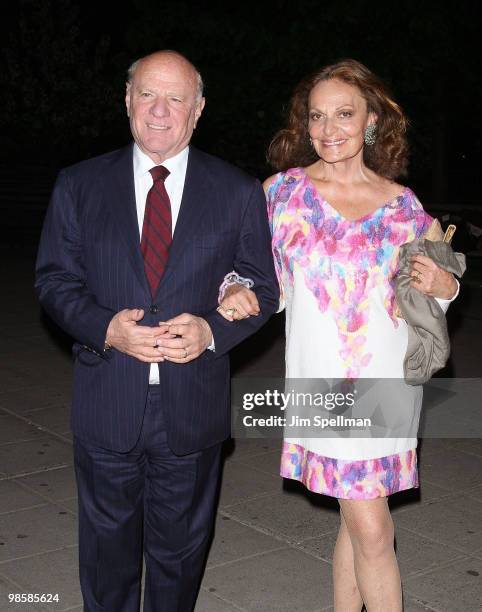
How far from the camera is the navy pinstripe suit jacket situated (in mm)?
3143

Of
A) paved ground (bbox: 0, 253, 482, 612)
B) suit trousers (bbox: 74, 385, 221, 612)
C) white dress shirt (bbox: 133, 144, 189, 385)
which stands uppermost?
white dress shirt (bbox: 133, 144, 189, 385)

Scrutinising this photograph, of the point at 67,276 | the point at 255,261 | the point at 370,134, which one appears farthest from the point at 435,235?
the point at 67,276

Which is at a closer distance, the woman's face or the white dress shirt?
the white dress shirt

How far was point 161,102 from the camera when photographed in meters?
3.14

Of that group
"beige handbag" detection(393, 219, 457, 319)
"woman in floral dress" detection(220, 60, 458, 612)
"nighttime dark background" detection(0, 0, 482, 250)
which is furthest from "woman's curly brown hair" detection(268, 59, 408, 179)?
"nighttime dark background" detection(0, 0, 482, 250)

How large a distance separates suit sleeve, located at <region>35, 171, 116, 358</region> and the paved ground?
1.56 m

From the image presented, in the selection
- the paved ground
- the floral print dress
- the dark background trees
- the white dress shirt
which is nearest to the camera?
the white dress shirt

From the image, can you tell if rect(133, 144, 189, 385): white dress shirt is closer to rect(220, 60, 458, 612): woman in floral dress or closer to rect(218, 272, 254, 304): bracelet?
rect(218, 272, 254, 304): bracelet

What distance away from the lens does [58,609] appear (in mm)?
4031

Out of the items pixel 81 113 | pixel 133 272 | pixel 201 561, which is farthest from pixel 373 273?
pixel 81 113

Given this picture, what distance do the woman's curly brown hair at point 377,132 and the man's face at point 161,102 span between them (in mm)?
643

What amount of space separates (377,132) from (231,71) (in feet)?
58.3

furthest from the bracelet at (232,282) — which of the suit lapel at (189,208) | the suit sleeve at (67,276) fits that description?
the suit sleeve at (67,276)

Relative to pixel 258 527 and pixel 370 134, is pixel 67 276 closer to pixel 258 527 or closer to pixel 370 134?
pixel 370 134
